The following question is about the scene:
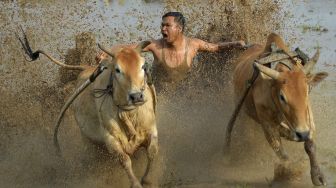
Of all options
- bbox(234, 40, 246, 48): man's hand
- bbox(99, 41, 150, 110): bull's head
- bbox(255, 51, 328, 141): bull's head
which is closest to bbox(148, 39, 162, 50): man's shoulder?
bbox(234, 40, 246, 48): man's hand

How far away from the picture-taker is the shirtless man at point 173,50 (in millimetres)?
7664

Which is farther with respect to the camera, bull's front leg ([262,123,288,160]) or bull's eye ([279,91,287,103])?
bull's front leg ([262,123,288,160])

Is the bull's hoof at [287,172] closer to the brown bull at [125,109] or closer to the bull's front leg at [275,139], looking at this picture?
the bull's front leg at [275,139]

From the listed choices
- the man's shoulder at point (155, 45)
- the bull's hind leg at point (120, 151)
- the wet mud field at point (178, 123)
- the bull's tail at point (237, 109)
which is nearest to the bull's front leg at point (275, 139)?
the wet mud field at point (178, 123)

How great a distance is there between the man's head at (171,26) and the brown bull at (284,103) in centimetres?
110

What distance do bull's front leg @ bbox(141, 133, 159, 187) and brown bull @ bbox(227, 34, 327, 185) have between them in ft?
3.28

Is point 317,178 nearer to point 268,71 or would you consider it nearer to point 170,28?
point 268,71

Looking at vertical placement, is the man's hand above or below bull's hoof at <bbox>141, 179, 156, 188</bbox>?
above

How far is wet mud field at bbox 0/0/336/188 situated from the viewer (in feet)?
22.5

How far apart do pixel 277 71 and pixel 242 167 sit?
1.43 metres

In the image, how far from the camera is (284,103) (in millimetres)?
5832

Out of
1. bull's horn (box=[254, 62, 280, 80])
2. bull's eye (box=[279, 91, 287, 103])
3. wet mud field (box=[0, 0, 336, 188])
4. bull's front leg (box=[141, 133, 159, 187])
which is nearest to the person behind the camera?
bull's eye (box=[279, 91, 287, 103])

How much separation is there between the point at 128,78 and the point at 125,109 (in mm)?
406

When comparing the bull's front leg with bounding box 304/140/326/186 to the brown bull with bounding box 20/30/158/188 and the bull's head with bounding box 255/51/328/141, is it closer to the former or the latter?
the bull's head with bounding box 255/51/328/141
